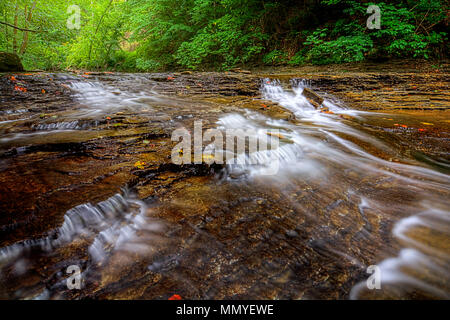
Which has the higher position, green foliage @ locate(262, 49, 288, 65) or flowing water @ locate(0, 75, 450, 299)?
green foliage @ locate(262, 49, 288, 65)

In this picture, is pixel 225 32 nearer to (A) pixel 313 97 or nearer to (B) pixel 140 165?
(A) pixel 313 97

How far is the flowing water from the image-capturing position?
3.66ft

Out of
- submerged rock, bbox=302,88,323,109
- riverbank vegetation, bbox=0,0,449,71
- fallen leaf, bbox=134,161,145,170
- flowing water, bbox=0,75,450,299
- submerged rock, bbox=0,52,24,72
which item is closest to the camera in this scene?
flowing water, bbox=0,75,450,299

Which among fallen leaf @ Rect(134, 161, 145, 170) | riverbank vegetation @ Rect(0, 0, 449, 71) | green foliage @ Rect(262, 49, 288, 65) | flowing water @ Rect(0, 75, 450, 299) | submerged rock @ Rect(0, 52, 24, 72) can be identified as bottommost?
flowing water @ Rect(0, 75, 450, 299)

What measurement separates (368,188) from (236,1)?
11885 mm

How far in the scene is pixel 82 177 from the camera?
181cm

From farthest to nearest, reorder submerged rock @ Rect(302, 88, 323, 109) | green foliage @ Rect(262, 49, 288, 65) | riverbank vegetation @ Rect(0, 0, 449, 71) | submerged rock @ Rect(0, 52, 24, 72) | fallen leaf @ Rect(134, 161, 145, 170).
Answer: green foliage @ Rect(262, 49, 288, 65), riverbank vegetation @ Rect(0, 0, 449, 71), submerged rock @ Rect(0, 52, 24, 72), submerged rock @ Rect(302, 88, 323, 109), fallen leaf @ Rect(134, 161, 145, 170)

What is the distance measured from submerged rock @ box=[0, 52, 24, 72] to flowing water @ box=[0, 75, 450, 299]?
5669 millimetres

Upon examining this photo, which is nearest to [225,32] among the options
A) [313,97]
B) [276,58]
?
[276,58]

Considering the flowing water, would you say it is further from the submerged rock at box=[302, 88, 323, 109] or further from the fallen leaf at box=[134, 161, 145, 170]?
the submerged rock at box=[302, 88, 323, 109]

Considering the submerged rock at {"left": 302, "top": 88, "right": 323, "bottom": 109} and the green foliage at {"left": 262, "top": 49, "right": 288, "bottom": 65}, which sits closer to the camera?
the submerged rock at {"left": 302, "top": 88, "right": 323, "bottom": 109}

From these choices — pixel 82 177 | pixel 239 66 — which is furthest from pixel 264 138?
pixel 239 66

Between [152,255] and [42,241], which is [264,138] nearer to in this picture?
[152,255]

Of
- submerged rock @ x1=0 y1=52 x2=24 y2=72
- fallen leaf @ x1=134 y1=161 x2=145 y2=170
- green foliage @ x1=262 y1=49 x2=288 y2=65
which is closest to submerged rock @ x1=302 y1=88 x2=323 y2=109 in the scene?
green foliage @ x1=262 y1=49 x2=288 y2=65
